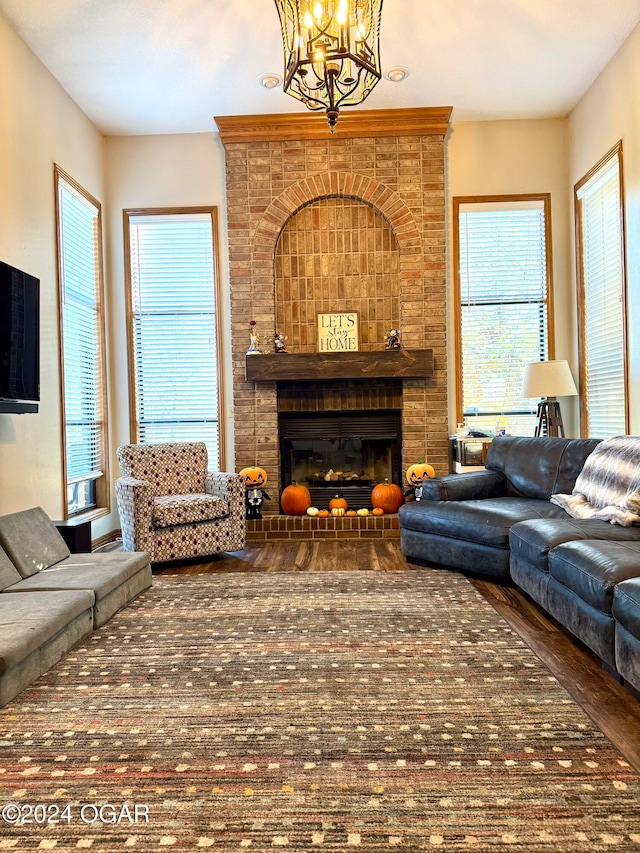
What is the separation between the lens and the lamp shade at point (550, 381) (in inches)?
194

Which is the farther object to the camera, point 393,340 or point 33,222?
point 393,340

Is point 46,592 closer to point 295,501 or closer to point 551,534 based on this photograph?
point 551,534

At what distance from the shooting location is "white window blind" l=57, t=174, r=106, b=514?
4.77 metres

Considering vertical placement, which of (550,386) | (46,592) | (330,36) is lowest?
(46,592)

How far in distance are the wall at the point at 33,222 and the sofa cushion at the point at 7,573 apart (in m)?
0.77

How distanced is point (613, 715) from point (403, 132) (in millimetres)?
4941

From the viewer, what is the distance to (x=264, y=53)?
443cm

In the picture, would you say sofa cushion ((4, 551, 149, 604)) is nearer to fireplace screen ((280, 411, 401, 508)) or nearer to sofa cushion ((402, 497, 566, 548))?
sofa cushion ((402, 497, 566, 548))

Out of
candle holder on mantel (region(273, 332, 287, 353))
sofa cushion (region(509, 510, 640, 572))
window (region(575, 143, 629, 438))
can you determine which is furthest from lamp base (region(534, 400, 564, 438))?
candle holder on mantel (region(273, 332, 287, 353))

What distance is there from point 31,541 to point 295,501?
8.10ft

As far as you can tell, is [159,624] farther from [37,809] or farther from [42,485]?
[42,485]

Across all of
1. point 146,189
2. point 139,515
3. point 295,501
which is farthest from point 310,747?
point 146,189

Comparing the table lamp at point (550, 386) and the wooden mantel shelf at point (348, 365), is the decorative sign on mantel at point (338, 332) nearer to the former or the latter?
the wooden mantel shelf at point (348, 365)

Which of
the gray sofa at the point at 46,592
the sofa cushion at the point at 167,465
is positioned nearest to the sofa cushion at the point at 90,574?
the gray sofa at the point at 46,592
